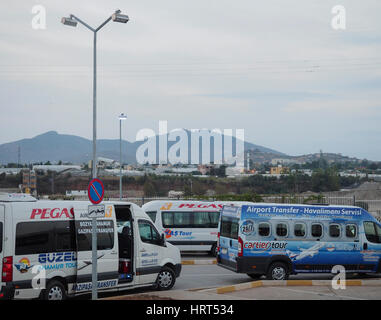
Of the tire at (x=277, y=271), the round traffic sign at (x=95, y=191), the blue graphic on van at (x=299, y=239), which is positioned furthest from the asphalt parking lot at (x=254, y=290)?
the round traffic sign at (x=95, y=191)

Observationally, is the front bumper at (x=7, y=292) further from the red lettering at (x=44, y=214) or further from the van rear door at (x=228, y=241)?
the van rear door at (x=228, y=241)

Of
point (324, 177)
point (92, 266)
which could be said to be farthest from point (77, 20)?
point (324, 177)

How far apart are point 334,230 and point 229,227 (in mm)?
3233

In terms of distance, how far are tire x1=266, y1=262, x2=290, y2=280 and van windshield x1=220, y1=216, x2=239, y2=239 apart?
1418 millimetres

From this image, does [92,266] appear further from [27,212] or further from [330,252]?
[330,252]

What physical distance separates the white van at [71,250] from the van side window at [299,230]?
147 inches

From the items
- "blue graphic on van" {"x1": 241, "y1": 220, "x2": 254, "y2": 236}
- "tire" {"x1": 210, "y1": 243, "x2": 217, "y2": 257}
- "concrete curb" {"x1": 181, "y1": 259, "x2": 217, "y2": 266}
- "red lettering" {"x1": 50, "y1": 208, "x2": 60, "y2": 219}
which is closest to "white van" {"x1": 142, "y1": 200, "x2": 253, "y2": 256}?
"tire" {"x1": 210, "y1": 243, "x2": 217, "y2": 257}

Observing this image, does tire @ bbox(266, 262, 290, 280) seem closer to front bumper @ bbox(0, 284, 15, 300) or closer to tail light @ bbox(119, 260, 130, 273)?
tail light @ bbox(119, 260, 130, 273)

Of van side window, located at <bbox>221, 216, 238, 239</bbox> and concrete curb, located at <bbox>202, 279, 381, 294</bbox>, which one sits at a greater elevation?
van side window, located at <bbox>221, 216, 238, 239</bbox>

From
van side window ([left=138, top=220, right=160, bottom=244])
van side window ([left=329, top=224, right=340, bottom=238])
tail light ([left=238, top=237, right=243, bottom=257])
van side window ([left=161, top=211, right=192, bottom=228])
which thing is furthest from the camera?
van side window ([left=161, top=211, right=192, bottom=228])

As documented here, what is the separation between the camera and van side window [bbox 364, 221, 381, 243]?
17.2m

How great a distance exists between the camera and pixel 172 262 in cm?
1535

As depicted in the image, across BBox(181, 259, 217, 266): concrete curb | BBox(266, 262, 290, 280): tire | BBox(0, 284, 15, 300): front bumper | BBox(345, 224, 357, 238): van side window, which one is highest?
BBox(345, 224, 357, 238): van side window

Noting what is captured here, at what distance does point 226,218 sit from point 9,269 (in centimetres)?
729
